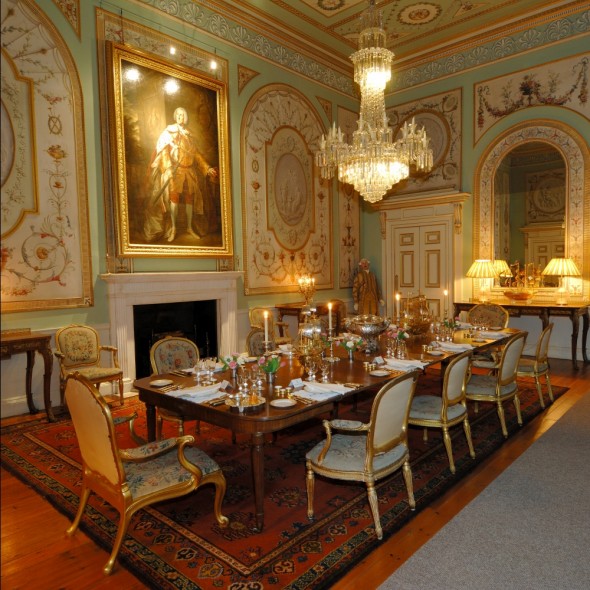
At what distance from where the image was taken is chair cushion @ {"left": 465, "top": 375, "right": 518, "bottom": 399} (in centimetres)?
389

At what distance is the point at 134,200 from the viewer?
5.48 m

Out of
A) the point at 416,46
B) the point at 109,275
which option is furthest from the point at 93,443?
the point at 416,46

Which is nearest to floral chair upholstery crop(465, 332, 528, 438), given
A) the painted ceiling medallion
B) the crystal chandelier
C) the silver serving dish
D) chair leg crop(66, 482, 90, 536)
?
the silver serving dish

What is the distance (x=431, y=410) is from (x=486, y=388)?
86cm

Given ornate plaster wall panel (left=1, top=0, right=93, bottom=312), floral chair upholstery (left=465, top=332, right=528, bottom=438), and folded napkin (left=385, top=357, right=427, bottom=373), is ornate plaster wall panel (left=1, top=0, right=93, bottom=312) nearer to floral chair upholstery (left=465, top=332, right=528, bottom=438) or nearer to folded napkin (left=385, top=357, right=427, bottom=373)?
folded napkin (left=385, top=357, right=427, bottom=373)

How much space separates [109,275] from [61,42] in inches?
97.0

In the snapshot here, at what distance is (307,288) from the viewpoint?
7.55 m

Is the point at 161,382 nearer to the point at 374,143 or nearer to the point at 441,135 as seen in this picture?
the point at 374,143

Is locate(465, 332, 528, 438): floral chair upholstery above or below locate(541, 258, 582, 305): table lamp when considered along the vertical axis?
below

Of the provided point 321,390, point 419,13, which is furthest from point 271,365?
point 419,13

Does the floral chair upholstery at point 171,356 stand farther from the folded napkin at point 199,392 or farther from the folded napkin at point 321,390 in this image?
the folded napkin at point 321,390

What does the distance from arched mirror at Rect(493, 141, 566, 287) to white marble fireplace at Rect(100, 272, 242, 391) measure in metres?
4.37

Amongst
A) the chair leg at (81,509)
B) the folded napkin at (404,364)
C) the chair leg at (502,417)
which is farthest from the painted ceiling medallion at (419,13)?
the chair leg at (81,509)

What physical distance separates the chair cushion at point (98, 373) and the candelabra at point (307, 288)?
11.2 feet
